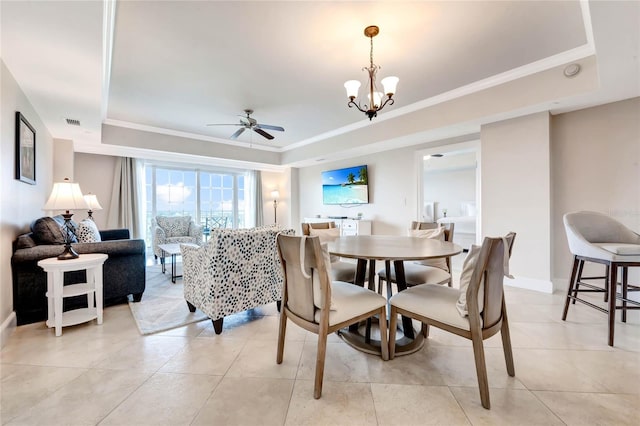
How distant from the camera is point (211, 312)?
84.4 inches

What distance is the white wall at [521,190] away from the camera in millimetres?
3100

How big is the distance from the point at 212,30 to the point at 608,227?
388cm

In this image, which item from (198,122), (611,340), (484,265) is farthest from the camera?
(198,122)

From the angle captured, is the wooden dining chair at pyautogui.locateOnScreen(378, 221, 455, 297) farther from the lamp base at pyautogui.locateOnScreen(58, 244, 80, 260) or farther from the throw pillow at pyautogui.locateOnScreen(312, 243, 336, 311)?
the lamp base at pyautogui.locateOnScreen(58, 244, 80, 260)

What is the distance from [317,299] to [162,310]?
2.03 m

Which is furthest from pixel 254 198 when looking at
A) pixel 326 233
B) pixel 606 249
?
pixel 606 249

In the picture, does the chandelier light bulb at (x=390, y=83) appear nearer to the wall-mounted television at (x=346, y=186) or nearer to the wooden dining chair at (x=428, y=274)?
the wooden dining chair at (x=428, y=274)

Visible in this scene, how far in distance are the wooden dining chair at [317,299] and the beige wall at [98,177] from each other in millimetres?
5223

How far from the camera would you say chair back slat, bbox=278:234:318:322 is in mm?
1455

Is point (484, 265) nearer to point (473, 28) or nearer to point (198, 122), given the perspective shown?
point (473, 28)

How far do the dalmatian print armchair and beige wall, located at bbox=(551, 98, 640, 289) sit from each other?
331cm

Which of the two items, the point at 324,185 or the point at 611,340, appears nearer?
the point at 611,340

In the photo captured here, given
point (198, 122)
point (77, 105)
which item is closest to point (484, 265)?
point (77, 105)

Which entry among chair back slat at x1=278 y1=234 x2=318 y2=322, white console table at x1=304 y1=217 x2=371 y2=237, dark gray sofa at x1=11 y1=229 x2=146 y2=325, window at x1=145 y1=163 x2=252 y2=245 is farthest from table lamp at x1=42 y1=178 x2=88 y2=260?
white console table at x1=304 y1=217 x2=371 y2=237
